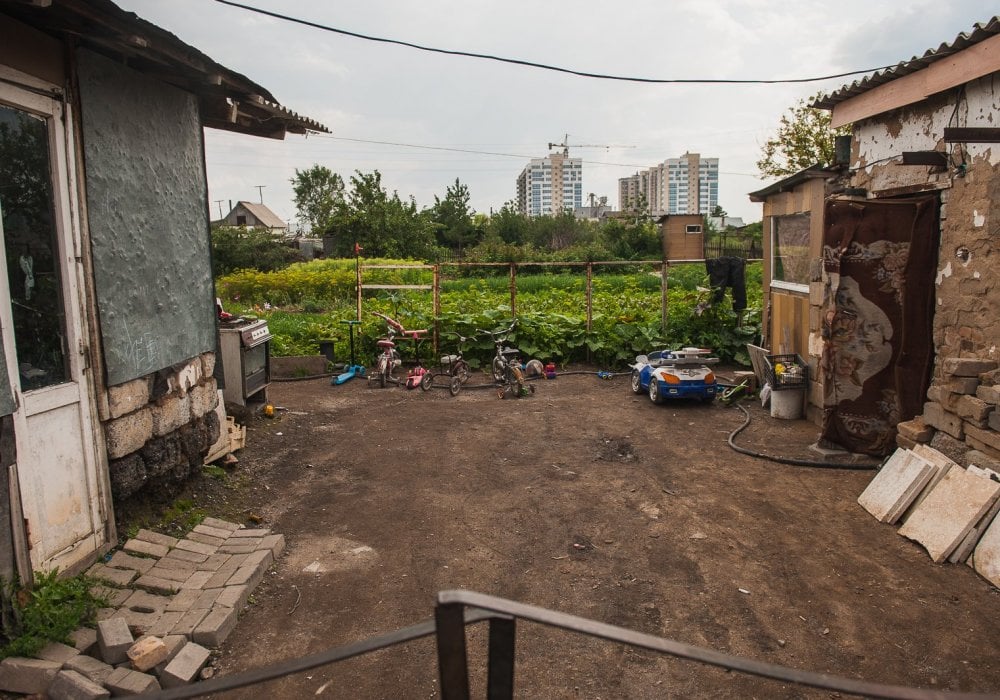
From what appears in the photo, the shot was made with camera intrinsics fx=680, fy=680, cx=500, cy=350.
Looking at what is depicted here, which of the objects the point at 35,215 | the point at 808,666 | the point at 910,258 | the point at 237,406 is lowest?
the point at 808,666

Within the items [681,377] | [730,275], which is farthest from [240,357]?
[730,275]

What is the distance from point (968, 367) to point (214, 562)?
5.78 metres

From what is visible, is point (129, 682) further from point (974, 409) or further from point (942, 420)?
point (942, 420)

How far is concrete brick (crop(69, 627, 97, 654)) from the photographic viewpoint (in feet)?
11.4

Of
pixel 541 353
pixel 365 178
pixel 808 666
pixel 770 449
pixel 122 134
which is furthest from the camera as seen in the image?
pixel 365 178

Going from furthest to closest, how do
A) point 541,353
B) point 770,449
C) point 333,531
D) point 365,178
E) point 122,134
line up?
point 365,178 < point 541,353 < point 770,449 < point 333,531 < point 122,134

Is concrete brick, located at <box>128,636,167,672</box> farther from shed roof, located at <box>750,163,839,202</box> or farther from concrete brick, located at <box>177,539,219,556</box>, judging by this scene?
shed roof, located at <box>750,163,839,202</box>

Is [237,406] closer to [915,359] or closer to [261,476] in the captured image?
[261,476]

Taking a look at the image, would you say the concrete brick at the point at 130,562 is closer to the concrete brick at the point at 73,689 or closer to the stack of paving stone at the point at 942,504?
the concrete brick at the point at 73,689

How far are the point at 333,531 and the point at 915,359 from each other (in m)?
5.50

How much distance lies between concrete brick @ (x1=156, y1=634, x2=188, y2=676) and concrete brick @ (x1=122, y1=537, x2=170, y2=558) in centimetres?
112

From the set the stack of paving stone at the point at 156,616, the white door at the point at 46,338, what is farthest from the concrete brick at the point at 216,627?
the white door at the point at 46,338

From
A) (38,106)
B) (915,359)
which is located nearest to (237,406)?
(38,106)

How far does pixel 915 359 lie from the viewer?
639 centimetres
